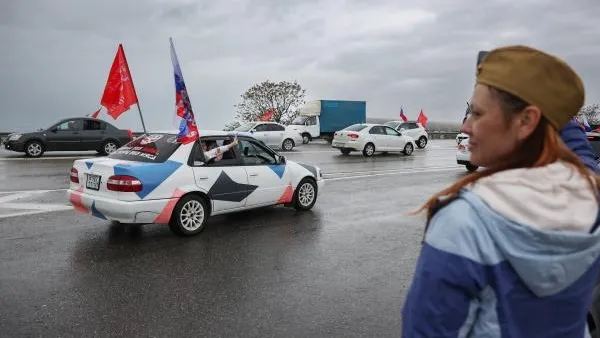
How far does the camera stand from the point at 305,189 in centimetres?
884

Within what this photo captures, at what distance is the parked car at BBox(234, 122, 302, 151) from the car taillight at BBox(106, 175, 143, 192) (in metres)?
17.9

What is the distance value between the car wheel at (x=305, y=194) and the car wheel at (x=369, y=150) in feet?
44.1

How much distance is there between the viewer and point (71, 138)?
18.5 meters

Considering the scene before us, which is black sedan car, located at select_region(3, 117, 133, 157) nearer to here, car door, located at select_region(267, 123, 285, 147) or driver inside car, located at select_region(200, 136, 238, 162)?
car door, located at select_region(267, 123, 285, 147)

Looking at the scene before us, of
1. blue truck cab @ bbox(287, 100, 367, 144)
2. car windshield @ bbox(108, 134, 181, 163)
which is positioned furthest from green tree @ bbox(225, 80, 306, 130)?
car windshield @ bbox(108, 134, 181, 163)

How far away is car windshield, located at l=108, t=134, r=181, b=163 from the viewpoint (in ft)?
22.0

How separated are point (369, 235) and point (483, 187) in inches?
234

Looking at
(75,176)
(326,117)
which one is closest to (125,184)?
(75,176)

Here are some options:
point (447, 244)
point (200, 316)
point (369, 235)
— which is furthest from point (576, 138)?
point (369, 235)

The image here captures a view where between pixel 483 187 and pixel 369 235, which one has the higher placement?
pixel 483 187

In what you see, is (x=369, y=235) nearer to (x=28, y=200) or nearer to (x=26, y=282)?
(x=26, y=282)

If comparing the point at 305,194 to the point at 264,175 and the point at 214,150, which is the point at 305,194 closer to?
the point at 264,175

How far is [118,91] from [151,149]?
355 cm

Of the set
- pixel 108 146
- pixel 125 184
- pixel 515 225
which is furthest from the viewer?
pixel 108 146
